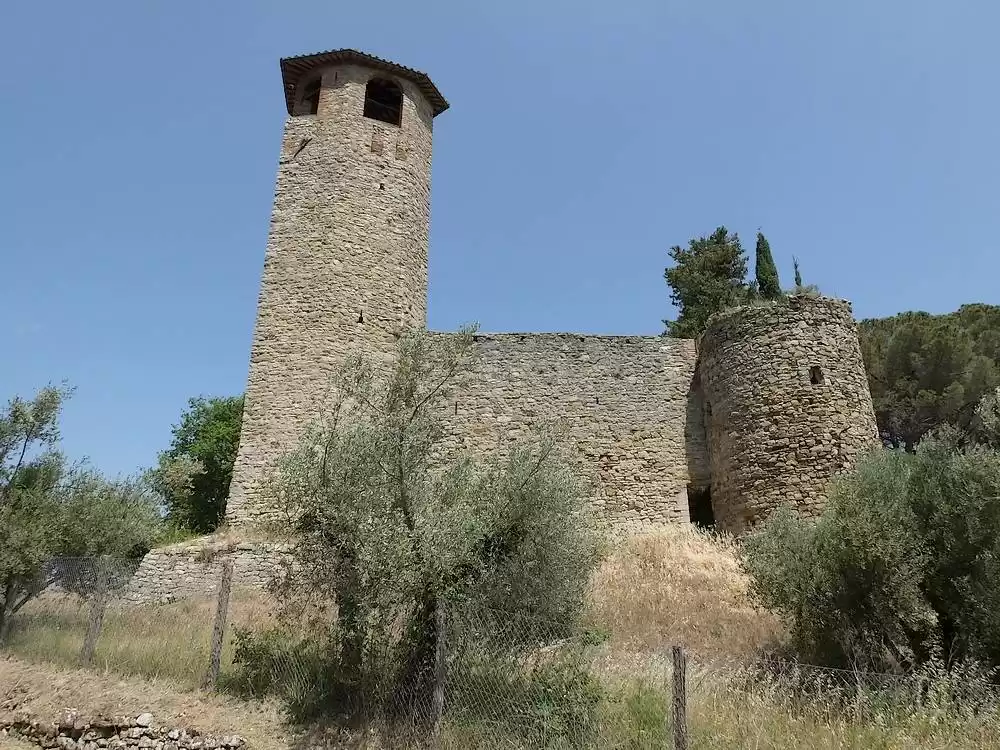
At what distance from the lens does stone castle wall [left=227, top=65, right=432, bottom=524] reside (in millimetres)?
12659

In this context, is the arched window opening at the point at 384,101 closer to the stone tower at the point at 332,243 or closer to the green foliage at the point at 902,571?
the stone tower at the point at 332,243

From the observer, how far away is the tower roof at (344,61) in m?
15.6

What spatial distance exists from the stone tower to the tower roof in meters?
0.02

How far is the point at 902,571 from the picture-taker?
264 inches

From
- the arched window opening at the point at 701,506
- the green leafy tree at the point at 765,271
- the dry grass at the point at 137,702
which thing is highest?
the green leafy tree at the point at 765,271

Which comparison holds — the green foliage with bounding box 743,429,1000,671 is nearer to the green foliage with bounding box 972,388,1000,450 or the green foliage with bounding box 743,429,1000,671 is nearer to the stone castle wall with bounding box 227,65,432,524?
the green foliage with bounding box 972,388,1000,450

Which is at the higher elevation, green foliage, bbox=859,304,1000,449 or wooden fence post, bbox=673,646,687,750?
green foliage, bbox=859,304,1000,449

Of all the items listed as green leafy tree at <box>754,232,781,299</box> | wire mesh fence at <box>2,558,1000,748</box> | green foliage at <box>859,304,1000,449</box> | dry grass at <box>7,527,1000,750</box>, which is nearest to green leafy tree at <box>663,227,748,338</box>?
green leafy tree at <box>754,232,781,299</box>

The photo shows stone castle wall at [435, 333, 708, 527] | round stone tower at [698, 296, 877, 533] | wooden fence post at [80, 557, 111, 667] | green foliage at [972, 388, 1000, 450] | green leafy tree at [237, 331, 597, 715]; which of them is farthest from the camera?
stone castle wall at [435, 333, 708, 527]

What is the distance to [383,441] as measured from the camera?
6.90 metres

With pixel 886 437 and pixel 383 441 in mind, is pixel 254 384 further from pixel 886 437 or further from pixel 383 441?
pixel 886 437

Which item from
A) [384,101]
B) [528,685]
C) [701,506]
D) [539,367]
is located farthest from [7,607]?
[384,101]

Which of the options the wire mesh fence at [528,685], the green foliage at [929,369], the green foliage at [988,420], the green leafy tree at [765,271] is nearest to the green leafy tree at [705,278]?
the green leafy tree at [765,271]

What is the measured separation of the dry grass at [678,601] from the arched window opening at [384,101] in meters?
10.9
